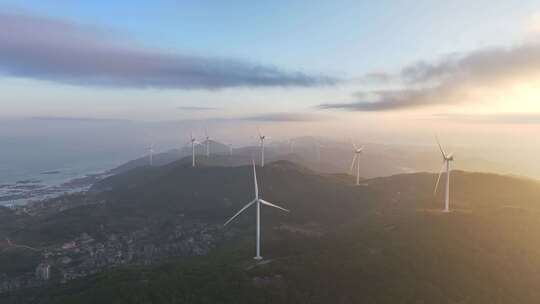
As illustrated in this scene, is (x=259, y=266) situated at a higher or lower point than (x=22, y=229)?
higher

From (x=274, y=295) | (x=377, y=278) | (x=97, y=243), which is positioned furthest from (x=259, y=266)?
(x=97, y=243)

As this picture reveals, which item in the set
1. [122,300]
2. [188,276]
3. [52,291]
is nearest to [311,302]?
[188,276]

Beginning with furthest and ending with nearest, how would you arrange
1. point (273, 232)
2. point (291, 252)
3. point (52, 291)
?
point (273, 232) → point (291, 252) → point (52, 291)

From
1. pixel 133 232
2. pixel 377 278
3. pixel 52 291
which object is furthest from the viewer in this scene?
pixel 133 232

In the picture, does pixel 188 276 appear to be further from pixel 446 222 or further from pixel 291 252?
pixel 446 222

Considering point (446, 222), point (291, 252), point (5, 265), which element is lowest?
point (5, 265)

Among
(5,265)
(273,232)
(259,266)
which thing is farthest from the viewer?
(273,232)

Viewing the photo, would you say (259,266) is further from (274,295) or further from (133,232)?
(133,232)

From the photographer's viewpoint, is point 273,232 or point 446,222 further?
point 273,232

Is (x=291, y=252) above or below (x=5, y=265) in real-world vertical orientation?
above

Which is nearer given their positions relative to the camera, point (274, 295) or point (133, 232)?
point (274, 295)
